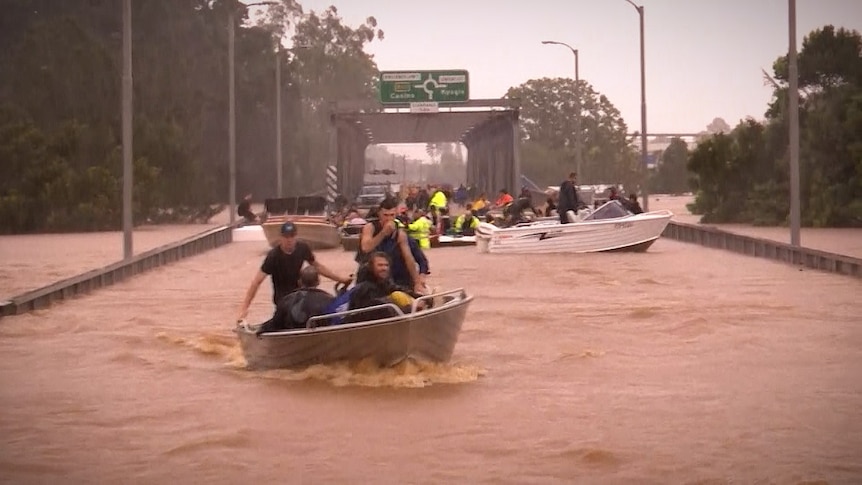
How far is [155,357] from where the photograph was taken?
18297 millimetres

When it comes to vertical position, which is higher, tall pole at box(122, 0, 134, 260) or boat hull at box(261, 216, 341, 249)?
tall pole at box(122, 0, 134, 260)

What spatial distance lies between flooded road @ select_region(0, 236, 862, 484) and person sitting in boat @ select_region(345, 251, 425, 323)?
592 millimetres

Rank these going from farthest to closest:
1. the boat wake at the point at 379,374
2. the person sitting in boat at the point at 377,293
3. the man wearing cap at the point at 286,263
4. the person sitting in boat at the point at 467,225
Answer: the person sitting in boat at the point at 467,225 < the man wearing cap at the point at 286,263 < the boat wake at the point at 379,374 < the person sitting in boat at the point at 377,293

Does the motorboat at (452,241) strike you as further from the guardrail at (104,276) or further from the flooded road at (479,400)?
the flooded road at (479,400)

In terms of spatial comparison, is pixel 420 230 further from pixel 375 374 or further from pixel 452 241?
pixel 375 374

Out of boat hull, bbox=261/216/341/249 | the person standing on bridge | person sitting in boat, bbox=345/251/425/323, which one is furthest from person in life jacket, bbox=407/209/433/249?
person sitting in boat, bbox=345/251/425/323

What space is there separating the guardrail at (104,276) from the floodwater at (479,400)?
0.51 m

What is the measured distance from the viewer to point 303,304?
15.0 metres

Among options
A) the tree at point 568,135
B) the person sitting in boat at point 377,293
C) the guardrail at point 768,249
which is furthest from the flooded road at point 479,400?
the tree at point 568,135

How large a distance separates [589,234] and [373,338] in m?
21.2

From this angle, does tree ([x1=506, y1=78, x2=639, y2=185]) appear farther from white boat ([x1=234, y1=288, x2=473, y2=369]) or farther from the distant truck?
white boat ([x1=234, y1=288, x2=473, y2=369])

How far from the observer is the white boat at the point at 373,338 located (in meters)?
14.4

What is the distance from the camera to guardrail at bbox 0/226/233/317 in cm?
2323

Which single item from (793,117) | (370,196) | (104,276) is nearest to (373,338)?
(104,276)
